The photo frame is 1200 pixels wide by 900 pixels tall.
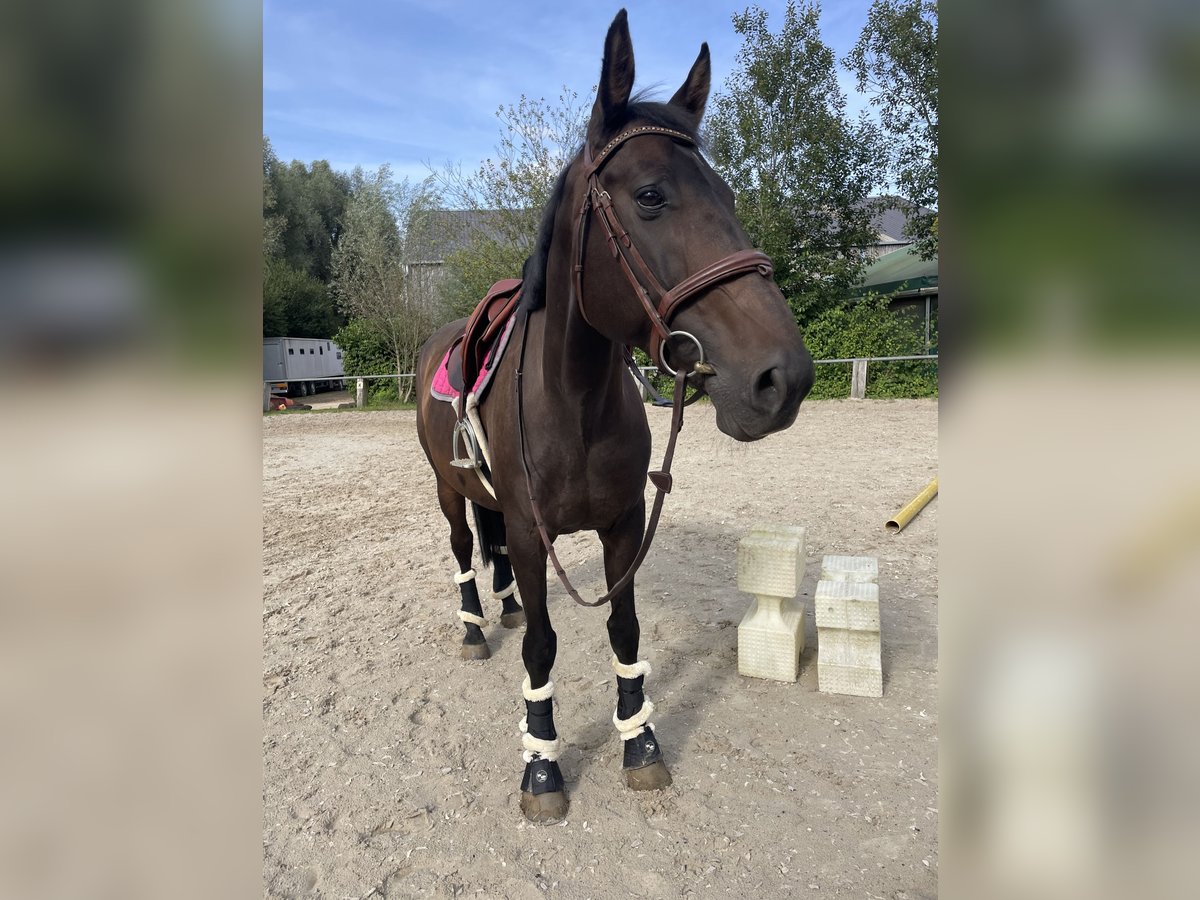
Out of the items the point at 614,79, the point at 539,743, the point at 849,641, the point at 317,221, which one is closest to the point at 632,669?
the point at 539,743

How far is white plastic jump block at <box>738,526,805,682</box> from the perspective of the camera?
3.39 metres

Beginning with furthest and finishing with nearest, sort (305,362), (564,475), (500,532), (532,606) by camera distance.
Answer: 1. (305,362)
2. (500,532)
3. (532,606)
4. (564,475)

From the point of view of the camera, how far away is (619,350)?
2.46 m

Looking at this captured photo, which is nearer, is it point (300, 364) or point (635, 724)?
point (635, 724)

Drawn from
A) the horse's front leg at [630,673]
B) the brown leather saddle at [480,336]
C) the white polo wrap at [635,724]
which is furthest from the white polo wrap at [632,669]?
the brown leather saddle at [480,336]

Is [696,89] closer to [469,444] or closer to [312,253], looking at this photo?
[469,444]

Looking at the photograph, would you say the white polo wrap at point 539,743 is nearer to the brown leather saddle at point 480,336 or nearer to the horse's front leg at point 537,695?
the horse's front leg at point 537,695

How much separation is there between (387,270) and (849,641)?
22.2 meters

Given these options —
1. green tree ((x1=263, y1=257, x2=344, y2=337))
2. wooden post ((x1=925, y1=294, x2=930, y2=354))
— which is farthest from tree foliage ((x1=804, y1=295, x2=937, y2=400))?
green tree ((x1=263, y1=257, x2=344, y2=337))

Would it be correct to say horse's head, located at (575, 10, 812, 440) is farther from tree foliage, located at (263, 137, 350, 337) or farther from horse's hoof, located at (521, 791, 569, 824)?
tree foliage, located at (263, 137, 350, 337)
